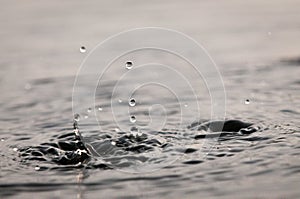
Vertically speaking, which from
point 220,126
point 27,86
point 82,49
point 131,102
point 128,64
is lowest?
point 220,126

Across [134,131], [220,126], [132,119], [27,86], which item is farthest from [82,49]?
[220,126]

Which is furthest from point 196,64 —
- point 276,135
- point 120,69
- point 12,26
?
point 12,26

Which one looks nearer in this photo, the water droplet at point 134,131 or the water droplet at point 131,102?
the water droplet at point 134,131

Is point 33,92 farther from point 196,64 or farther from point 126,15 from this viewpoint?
point 126,15

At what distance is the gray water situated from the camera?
4.93 metres

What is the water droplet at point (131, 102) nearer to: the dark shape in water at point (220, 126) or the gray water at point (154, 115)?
the gray water at point (154, 115)

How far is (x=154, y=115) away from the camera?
6.64 m

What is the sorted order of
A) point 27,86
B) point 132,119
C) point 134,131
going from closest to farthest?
point 134,131 < point 132,119 < point 27,86

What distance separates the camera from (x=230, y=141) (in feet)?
18.9

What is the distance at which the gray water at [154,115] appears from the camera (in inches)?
194

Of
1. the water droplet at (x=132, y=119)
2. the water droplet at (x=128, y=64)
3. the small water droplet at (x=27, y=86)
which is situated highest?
the water droplet at (x=128, y=64)

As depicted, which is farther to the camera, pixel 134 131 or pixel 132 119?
pixel 132 119

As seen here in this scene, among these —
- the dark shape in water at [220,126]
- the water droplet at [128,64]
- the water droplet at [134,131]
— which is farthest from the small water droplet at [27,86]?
the dark shape in water at [220,126]

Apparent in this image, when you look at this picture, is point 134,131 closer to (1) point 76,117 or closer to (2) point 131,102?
(1) point 76,117
